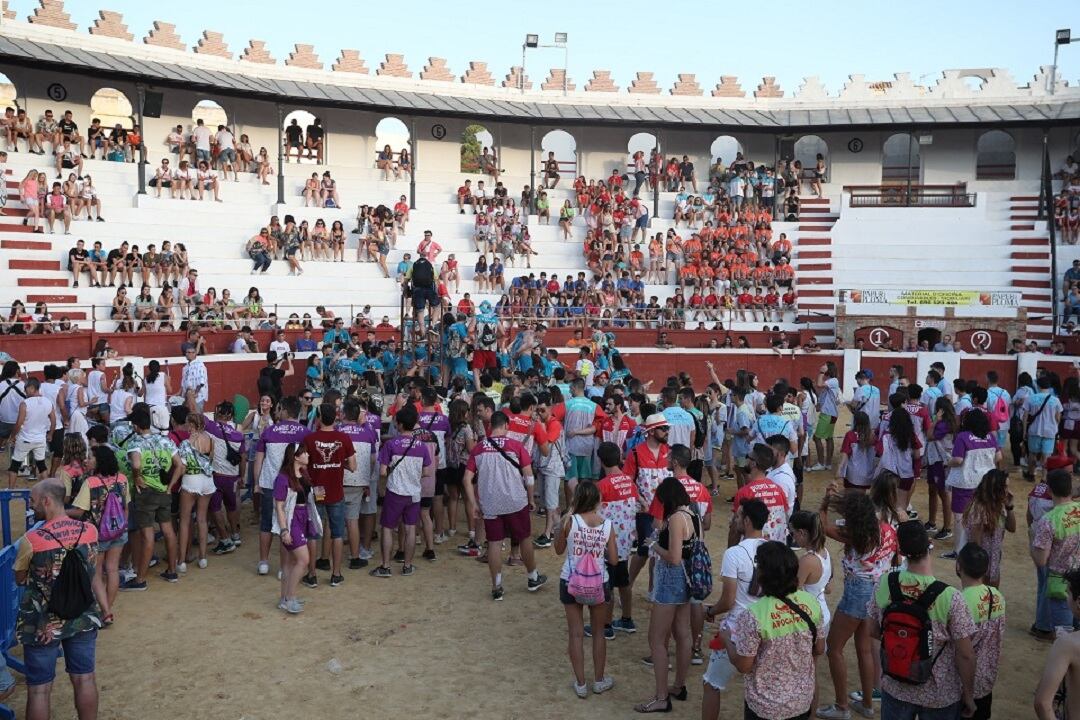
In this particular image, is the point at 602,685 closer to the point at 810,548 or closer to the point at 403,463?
the point at 810,548

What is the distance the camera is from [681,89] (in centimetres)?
3344

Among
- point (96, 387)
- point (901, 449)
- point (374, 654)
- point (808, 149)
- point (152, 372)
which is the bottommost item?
point (374, 654)

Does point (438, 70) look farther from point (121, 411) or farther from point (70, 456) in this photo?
point (70, 456)

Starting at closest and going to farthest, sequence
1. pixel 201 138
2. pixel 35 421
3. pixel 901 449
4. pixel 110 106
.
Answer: pixel 901 449 → pixel 35 421 → pixel 201 138 → pixel 110 106

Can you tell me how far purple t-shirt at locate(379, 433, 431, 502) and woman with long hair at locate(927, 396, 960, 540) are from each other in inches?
232

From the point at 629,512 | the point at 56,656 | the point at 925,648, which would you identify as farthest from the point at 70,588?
the point at 925,648

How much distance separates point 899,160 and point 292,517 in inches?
1293

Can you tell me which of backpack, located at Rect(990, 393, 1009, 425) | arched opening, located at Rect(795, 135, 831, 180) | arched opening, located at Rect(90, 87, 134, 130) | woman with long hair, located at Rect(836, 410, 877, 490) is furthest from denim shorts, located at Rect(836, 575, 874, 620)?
arched opening, located at Rect(90, 87, 134, 130)

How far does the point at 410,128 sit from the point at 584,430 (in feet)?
68.6

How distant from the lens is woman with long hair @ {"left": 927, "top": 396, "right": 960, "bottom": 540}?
1061 cm

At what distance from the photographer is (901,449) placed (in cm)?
1019

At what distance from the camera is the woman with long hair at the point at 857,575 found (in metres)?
5.91

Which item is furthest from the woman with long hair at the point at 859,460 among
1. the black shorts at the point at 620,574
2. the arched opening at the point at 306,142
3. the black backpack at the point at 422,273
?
the arched opening at the point at 306,142

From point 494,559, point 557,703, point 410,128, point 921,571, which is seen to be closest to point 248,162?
point 410,128
